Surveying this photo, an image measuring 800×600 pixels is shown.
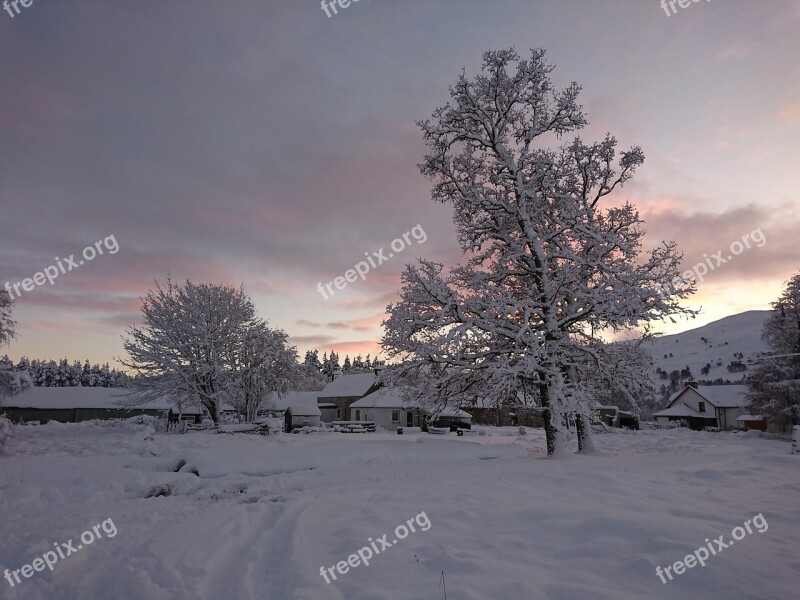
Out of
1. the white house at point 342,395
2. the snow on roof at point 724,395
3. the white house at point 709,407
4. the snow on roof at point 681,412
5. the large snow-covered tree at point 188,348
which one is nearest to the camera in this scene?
the large snow-covered tree at point 188,348

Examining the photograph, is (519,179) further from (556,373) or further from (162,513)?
(162,513)

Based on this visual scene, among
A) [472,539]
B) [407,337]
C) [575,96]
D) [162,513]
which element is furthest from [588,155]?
[162,513]

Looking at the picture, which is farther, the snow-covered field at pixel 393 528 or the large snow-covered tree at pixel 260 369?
the large snow-covered tree at pixel 260 369

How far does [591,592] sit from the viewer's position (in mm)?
4609

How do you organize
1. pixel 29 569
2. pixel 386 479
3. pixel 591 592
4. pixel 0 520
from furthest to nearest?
pixel 386 479 → pixel 0 520 → pixel 29 569 → pixel 591 592

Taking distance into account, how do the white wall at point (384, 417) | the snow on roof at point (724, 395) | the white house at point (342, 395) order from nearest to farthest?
the white wall at point (384, 417), the white house at point (342, 395), the snow on roof at point (724, 395)

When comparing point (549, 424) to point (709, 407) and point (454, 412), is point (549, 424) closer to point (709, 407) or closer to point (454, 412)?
point (454, 412)

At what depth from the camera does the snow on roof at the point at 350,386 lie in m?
67.0

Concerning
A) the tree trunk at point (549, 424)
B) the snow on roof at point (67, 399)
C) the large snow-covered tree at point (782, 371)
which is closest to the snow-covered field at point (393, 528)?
the tree trunk at point (549, 424)

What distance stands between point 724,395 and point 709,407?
2.89 m

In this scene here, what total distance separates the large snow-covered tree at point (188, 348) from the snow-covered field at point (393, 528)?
811 inches

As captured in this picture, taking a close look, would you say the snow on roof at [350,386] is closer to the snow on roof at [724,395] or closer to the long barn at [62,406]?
the long barn at [62,406]

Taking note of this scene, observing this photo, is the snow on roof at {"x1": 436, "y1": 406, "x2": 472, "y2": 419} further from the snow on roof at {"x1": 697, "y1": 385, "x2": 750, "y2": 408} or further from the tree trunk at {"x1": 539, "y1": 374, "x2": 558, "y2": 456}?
the snow on roof at {"x1": 697, "y1": 385, "x2": 750, "y2": 408}

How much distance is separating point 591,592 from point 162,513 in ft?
25.4
